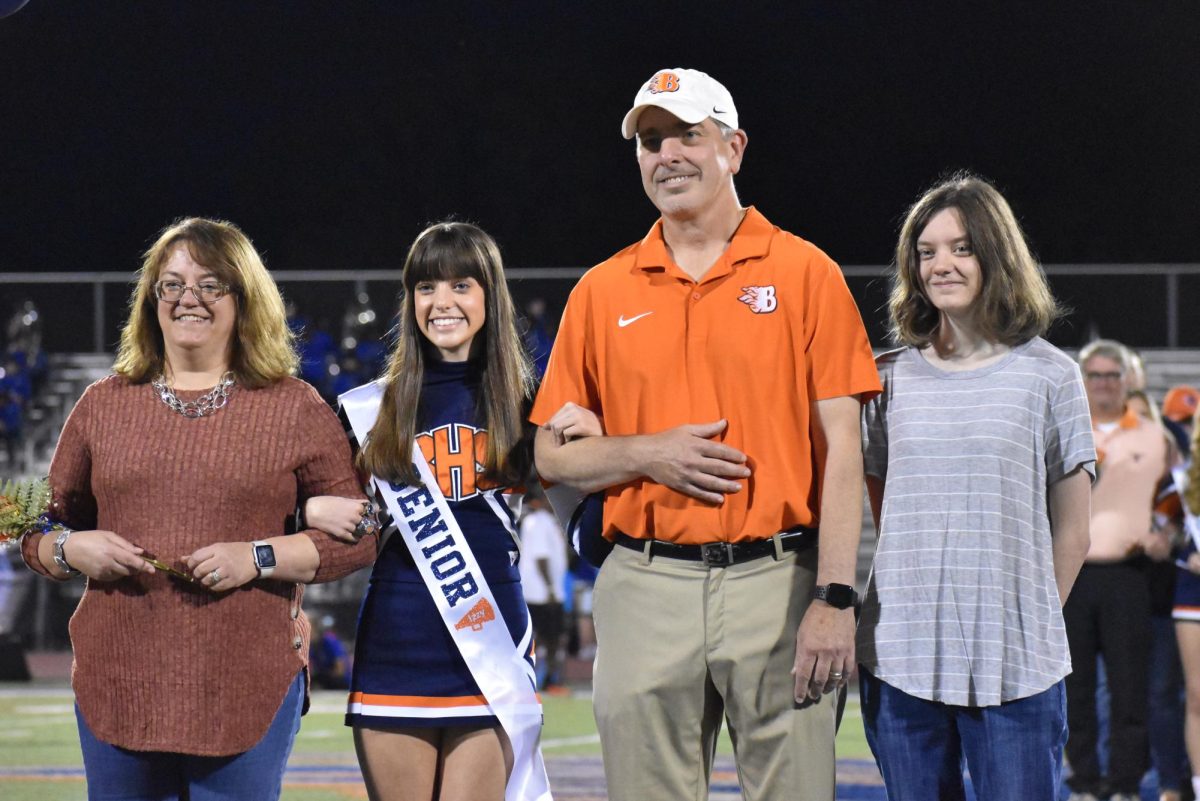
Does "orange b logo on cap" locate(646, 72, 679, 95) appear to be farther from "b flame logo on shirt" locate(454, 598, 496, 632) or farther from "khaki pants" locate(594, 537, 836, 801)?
"b flame logo on shirt" locate(454, 598, 496, 632)

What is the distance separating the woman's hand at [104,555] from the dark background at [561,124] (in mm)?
17583

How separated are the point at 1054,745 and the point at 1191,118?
19940 mm

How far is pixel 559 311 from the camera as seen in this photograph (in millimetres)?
14750

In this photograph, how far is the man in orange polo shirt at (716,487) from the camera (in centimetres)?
274

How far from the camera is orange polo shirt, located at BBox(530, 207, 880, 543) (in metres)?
2.79

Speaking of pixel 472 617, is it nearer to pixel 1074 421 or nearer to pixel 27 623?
pixel 1074 421

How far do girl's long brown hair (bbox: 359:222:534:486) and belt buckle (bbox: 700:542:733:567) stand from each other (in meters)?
0.71

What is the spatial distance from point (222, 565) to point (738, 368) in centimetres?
110

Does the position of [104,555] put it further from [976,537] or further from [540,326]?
[540,326]

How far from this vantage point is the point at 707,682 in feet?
9.27

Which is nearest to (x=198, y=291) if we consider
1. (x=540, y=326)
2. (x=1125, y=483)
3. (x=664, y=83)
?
(x=664, y=83)

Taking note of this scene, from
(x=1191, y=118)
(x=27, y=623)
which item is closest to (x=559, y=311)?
(x=27, y=623)

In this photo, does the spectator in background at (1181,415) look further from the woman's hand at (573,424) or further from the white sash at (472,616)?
the woman's hand at (573,424)

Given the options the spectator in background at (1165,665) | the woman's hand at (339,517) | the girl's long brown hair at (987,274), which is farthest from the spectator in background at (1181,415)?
the woman's hand at (339,517)
